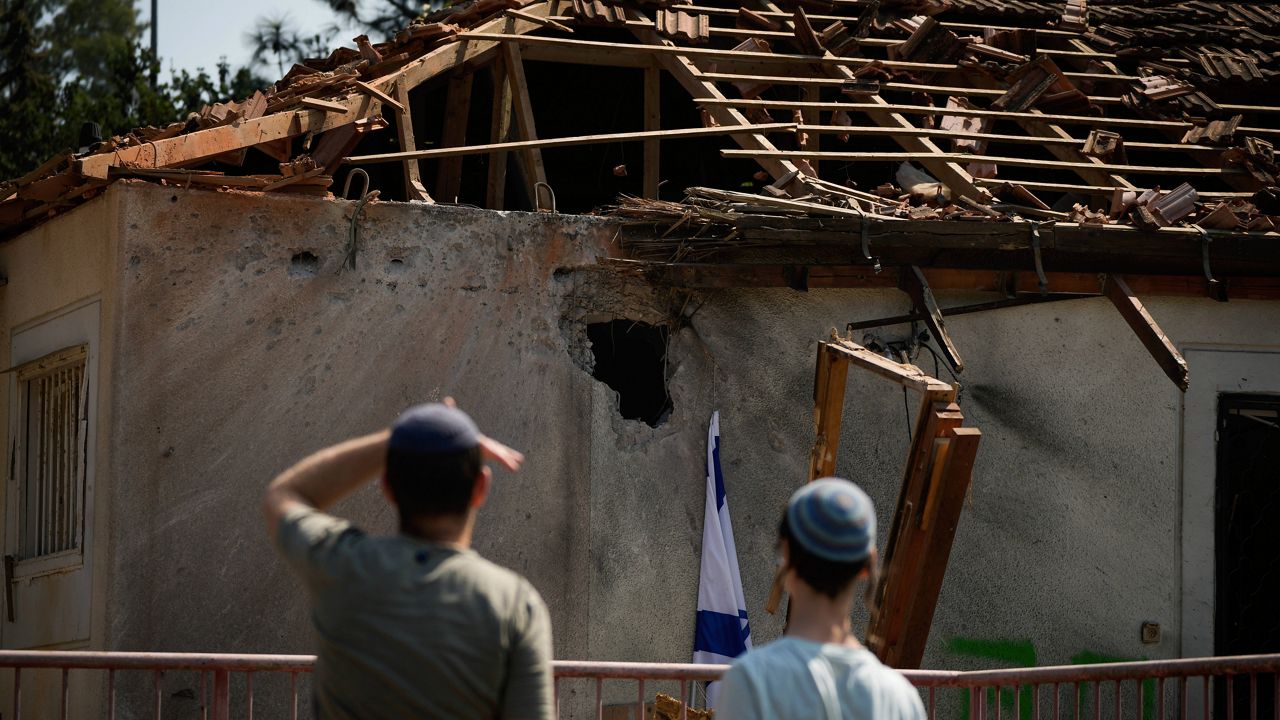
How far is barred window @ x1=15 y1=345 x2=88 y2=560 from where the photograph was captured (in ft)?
29.1

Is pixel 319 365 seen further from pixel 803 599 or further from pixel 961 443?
pixel 803 599

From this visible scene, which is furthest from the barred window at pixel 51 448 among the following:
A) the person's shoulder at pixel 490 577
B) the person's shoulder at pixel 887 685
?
the person's shoulder at pixel 887 685

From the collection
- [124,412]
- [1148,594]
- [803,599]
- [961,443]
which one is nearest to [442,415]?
[803,599]

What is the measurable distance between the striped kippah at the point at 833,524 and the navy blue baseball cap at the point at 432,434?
29.5 inches

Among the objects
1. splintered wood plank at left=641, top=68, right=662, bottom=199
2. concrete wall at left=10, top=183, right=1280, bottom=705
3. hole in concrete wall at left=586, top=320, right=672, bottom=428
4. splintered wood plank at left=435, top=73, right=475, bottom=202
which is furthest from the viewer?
splintered wood plank at left=435, top=73, right=475, bottom=202

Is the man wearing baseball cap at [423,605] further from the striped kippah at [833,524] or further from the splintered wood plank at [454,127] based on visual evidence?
the splintered wood plank at [454,127]

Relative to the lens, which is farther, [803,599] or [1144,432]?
[1144,432]

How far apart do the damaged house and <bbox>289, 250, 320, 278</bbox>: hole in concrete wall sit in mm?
16

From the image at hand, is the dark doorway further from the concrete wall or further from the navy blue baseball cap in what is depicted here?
the navy blue baseball cap

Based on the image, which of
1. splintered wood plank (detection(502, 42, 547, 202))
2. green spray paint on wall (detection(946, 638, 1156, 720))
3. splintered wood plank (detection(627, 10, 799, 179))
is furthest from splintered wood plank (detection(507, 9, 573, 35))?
green spray paint on wall (detection(946, 638, 1156, 720))

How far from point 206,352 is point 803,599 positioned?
552 centimetres

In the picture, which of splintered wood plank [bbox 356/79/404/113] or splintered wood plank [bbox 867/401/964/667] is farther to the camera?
splintered wood plank [bbox 356/79/404/113]

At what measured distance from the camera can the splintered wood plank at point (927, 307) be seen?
8602 mm

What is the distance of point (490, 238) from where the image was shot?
28.5 feet
